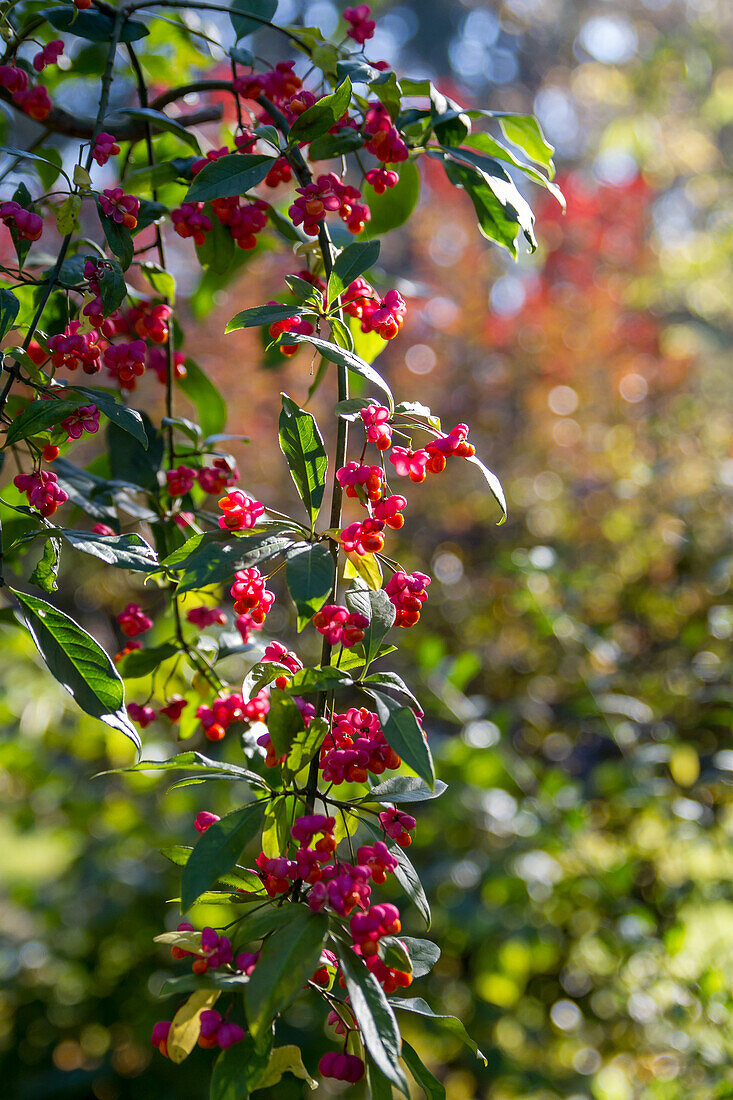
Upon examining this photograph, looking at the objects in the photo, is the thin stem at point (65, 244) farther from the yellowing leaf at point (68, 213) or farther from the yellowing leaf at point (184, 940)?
the yellowing leaf at point (184, 940)

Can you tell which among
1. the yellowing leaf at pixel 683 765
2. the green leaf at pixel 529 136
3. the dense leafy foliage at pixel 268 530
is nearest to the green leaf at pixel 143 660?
the dense leafy foliage at pixel 268 530

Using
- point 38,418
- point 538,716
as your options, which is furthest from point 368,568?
point 538,716

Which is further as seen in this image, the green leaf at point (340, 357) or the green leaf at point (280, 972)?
the green leaf at point (340, 357)

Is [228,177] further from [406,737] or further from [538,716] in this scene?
[538,716]

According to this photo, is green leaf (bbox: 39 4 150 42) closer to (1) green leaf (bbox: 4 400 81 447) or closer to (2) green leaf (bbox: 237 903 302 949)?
(1) green leaf (bbox: 4 400 81 447)

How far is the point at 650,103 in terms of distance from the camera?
4.45 meters

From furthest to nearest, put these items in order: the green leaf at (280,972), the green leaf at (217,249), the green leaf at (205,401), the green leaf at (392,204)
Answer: the green leaf at (205,401), the green leaf at (392,204), the green leaf at (217,249), the green leaf at (280,972)

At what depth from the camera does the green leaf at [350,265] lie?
0.64m

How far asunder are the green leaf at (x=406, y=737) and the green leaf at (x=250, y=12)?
2.25ft

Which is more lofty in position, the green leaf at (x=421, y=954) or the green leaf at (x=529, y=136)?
the green leaf at (x=529, y=136)

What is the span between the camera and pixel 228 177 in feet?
2.20

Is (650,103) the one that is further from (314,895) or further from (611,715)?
(314,895)

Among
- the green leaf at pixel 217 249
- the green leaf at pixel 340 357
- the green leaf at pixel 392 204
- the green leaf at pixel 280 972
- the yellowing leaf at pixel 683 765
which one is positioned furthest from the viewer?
the yellowing leaf at pixel 683 765

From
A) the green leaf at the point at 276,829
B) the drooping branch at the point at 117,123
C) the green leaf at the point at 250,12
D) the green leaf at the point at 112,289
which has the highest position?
the green leaf at the point at 250,12
